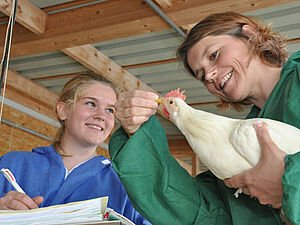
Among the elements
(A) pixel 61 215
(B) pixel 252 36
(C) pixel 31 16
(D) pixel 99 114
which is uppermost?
(C) pixel 31 16

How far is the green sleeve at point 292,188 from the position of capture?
2.77 feet

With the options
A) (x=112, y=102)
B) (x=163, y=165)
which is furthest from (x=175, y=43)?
(x=163, y=165)

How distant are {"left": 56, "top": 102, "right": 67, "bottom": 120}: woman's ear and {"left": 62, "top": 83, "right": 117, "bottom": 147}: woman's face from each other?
0.03 metres

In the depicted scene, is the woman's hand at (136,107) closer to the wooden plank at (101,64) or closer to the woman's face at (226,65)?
the woman's face at (226,65)

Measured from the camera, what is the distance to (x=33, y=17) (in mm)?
3178

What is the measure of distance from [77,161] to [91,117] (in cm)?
23

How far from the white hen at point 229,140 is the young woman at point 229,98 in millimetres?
30

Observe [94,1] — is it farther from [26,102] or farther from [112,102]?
[26,102]

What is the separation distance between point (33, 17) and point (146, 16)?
3.32 feet

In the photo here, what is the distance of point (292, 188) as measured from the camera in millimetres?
844

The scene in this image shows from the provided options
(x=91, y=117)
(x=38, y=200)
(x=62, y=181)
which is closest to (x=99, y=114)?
(x=91, y=117)

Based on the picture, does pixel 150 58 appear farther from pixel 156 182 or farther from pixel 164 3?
pixel 156 182

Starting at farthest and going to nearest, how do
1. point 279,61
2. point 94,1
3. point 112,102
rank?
1. point 94,1
2. point 112,102
3. point 279,61

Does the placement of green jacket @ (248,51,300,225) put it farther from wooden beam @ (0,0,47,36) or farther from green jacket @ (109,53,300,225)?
wooden beam @ (0,0,47,36)
